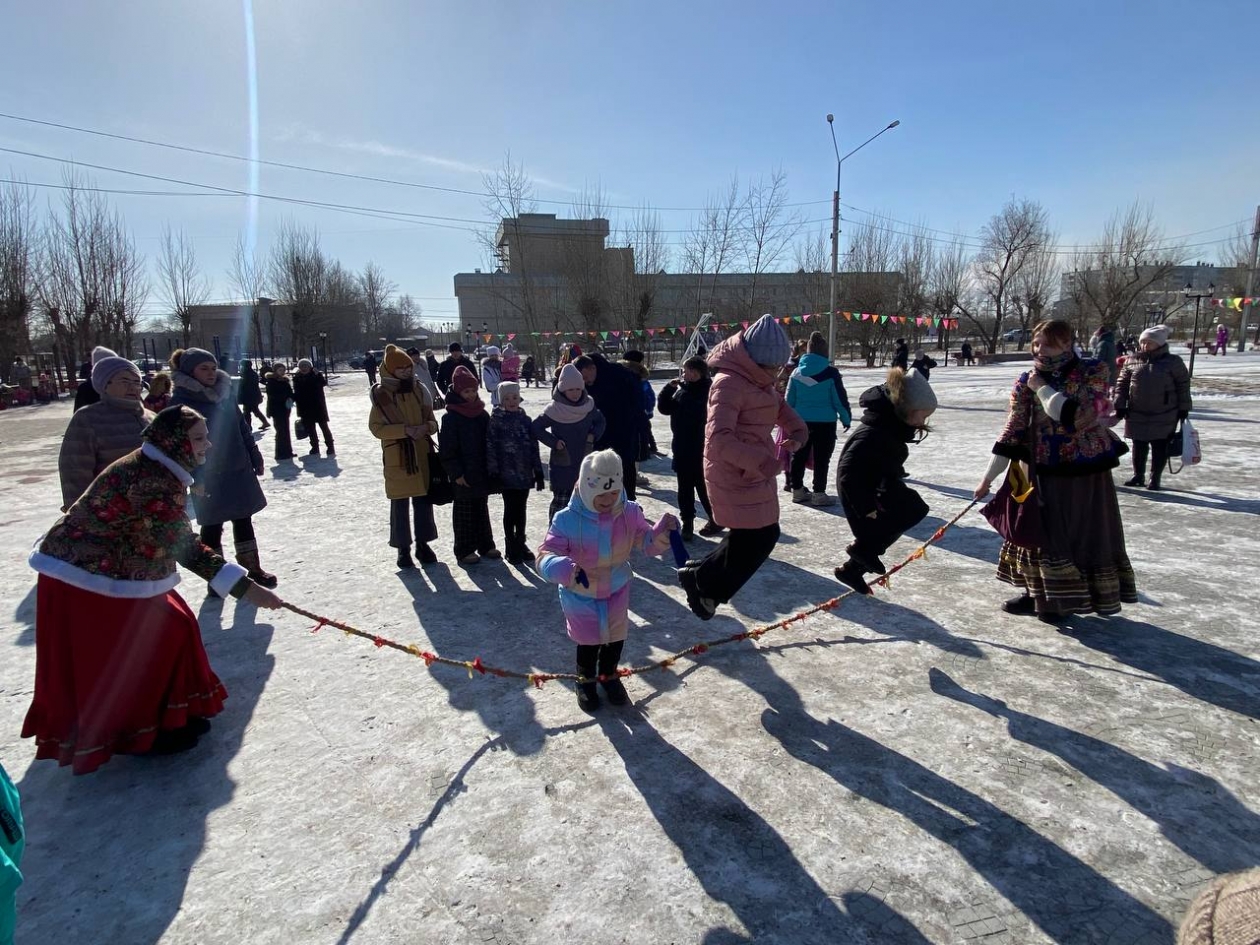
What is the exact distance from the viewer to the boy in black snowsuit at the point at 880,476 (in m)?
4.25

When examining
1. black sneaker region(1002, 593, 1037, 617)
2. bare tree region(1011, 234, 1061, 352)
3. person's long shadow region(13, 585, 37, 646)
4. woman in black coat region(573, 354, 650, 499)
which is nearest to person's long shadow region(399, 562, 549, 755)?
woman in black coat region(573, 354, 650, 499)

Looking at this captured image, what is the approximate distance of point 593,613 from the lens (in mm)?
3559

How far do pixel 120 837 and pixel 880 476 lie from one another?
4208 mm

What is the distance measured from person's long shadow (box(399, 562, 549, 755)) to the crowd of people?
14.8 inches

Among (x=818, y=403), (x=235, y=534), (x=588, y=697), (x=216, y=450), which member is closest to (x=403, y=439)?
(x=216, y=450)

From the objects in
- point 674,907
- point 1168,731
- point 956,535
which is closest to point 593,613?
point 674,907

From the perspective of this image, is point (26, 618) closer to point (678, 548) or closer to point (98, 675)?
point (98, 675)

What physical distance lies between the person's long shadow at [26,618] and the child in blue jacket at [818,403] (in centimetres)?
704

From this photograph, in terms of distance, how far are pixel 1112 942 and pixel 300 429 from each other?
11.3 meters

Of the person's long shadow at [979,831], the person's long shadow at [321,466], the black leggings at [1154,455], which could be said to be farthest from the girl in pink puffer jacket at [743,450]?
the person's long shadow at [321,466]

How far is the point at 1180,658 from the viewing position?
4.02 metres

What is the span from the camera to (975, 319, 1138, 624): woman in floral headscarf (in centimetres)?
430

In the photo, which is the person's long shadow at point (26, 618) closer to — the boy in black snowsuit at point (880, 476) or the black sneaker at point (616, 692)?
the black sneaker at point (616, 692)

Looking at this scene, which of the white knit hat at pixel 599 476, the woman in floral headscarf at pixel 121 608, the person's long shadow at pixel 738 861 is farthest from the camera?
the white knit hat at pixel 599 476
